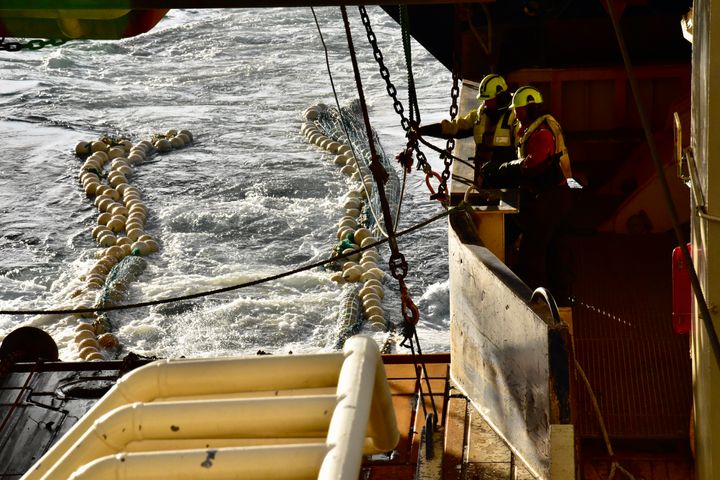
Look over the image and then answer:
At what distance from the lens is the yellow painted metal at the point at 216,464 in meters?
3.45

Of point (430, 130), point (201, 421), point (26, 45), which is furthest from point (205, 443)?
point (430, 130)

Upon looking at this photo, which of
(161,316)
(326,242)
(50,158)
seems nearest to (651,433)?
(161,316)

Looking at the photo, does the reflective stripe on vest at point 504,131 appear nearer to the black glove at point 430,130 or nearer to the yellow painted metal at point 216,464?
the black glove at point 430,130

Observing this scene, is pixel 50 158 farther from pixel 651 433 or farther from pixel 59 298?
pixel 651 433

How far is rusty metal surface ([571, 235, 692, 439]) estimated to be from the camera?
6727mm

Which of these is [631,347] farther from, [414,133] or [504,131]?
[414,133]

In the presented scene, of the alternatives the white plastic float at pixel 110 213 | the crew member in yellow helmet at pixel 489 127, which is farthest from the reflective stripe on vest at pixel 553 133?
the white plastic float at pixel 110 213

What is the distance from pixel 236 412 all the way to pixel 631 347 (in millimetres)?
4266

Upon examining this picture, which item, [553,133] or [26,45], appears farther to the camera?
[553,133]

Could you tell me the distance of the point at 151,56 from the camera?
26.9 meters

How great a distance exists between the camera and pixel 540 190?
7770 millimetres

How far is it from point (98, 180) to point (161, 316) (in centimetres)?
536

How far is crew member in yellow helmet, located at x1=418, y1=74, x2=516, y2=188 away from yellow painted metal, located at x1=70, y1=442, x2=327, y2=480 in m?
5.07

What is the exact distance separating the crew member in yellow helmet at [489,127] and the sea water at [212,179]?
3866mm
